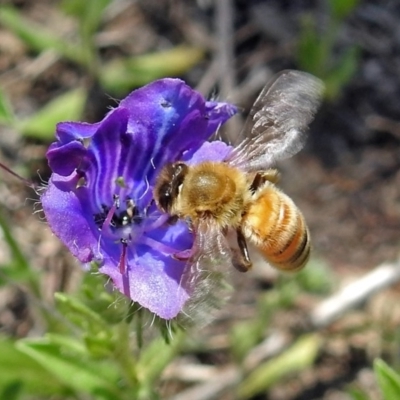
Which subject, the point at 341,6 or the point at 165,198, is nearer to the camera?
the point at 165,198

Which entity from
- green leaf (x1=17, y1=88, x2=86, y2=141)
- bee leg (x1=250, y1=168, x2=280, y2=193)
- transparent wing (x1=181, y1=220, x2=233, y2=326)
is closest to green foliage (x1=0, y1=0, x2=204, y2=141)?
green leaf (x1=17, y1=88, x2=86, y2=141)

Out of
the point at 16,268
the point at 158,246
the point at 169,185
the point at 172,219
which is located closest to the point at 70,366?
the point at 16,268

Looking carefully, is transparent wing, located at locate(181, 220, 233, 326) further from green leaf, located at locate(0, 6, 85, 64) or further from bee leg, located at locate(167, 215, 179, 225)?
green leaf, located at locate(0, 6, 85, 64)

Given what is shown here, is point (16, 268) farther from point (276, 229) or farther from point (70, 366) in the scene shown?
point (276, 229)

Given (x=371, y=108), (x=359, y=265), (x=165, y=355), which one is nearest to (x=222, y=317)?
(x=359, y=265)

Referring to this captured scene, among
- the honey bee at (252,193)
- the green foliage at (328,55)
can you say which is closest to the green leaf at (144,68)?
the green foliage at (328,55)

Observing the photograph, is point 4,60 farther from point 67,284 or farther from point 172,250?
point 172,250
